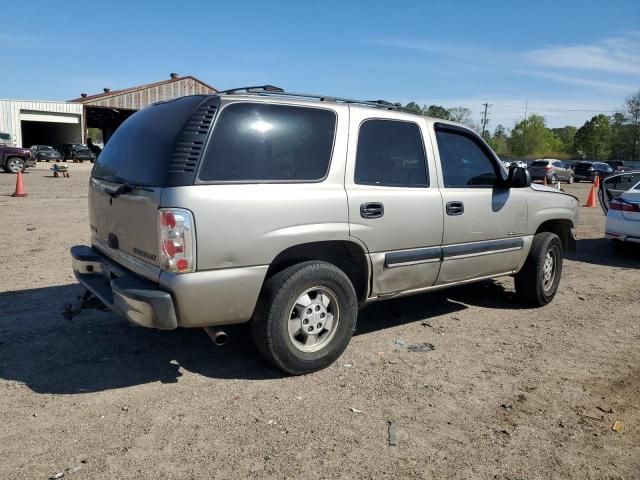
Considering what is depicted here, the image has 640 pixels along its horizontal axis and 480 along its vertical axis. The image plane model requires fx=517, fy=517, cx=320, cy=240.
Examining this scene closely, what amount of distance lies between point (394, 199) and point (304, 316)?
1189mm

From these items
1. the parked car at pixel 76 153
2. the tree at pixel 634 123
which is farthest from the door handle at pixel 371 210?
the tree at pixel 634 123

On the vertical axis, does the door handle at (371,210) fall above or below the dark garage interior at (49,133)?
below

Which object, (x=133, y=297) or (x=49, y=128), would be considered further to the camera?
(x=49, y=128)

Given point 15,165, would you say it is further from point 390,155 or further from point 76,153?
point 390,155

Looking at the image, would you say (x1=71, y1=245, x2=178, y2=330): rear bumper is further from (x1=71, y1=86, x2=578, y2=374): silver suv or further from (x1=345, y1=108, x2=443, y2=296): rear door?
(x1=345, y1=108, x2=443, y2=296): rear door

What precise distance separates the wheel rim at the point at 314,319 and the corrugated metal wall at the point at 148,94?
145 ft

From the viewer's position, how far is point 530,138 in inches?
3777

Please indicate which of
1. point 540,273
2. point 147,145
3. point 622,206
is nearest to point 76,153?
point 622,206

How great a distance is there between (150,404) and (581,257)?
8144 mm

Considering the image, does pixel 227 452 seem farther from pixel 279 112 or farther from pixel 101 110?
pixel 101 110

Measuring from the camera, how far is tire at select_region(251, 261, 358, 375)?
139 inches

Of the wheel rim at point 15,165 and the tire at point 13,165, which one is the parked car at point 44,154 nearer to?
the tire at point 13,165

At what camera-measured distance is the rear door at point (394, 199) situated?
396 centimetres

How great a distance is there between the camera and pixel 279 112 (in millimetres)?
3635
